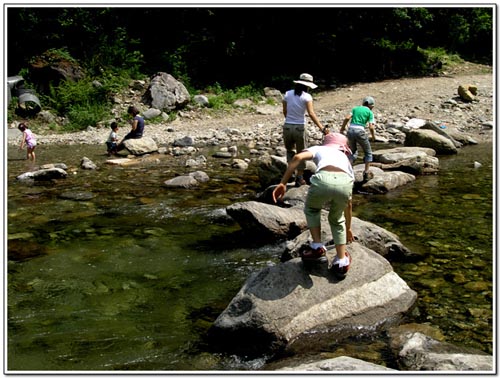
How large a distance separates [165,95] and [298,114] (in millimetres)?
15523

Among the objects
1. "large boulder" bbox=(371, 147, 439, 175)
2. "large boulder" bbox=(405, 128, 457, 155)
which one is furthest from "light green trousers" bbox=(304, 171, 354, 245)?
"large boulder" bbox=(405, 128, 457, 155)

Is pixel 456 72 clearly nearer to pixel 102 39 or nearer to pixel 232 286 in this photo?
pixel 102 39

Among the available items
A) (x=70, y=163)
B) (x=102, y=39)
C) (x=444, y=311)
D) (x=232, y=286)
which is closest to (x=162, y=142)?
(x=70, y=163)

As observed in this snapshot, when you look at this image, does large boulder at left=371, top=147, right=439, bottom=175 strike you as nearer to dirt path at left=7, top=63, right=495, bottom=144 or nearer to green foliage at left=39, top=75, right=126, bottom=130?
dirt path at left=7, top=63, right=495, bottom=144

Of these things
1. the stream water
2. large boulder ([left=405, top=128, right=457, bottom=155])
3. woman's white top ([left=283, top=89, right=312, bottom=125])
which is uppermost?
woman's white top ([left=283, top=89, right=312, bottom=125])

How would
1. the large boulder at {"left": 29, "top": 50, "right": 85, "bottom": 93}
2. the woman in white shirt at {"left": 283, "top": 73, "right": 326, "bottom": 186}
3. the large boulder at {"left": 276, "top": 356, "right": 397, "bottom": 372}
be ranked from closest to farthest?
the large boulder at {"left": 276, "top": 356, "right": 397, "bottom": 372}, the woman in white shirt at {"left": 283, "top": 73, "right": 326, "bottom": 186}, the large boulder at {"left": 29, "top": 50, "right": 85, "bottom": 93}

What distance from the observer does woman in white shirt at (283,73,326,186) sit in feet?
32.6

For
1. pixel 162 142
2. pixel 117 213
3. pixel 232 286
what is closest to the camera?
pixel 232 286

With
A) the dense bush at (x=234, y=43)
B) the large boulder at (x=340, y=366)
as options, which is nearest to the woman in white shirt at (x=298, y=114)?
the large boulder at (x=340, y=366)

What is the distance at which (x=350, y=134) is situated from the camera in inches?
477

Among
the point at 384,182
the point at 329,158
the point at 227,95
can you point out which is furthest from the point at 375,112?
the point at 329,158

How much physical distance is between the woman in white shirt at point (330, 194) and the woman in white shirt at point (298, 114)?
4.08 meters

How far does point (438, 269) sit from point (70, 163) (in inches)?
490

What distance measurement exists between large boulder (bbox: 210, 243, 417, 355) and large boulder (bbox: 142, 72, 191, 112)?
19686mm
